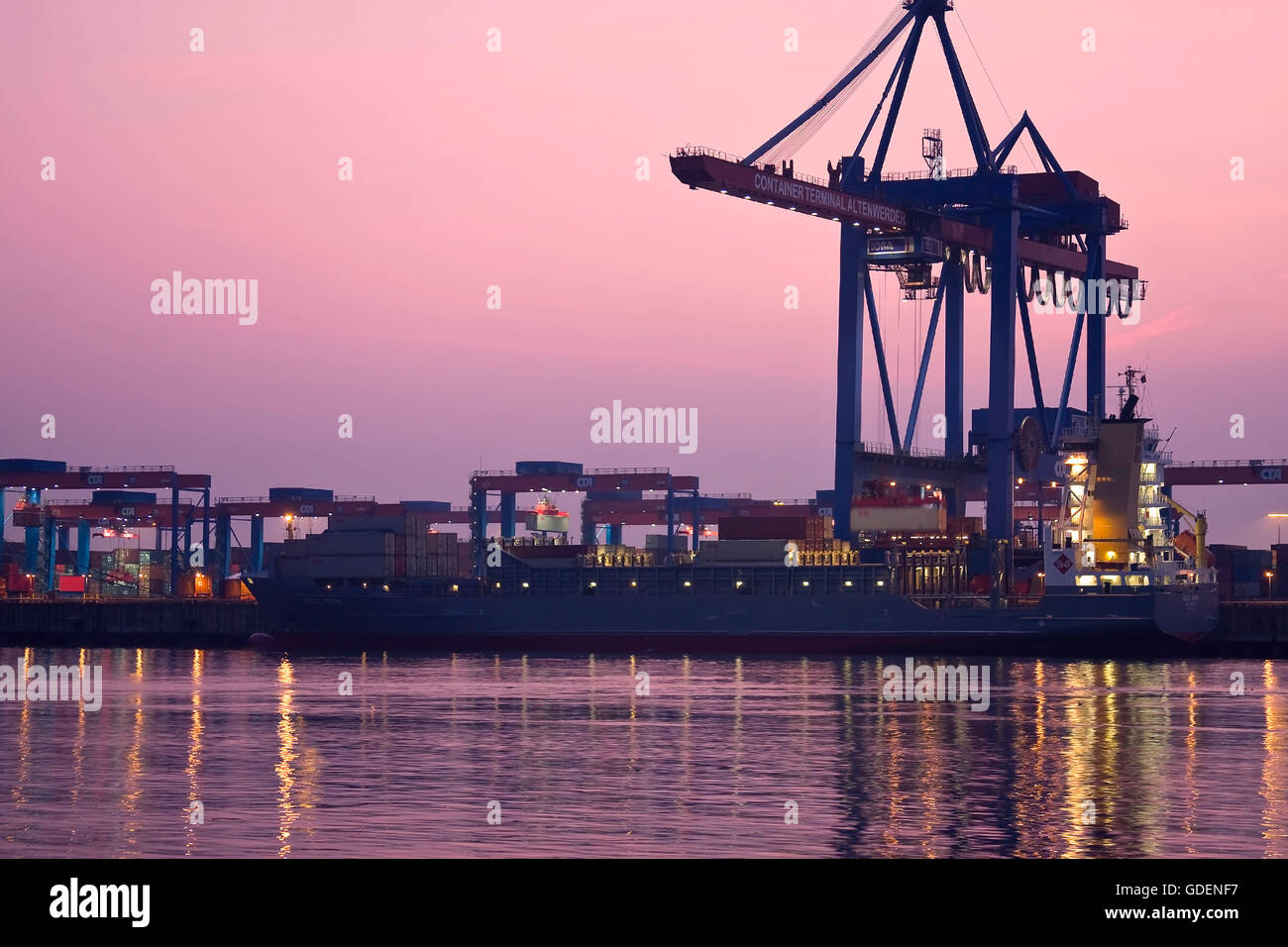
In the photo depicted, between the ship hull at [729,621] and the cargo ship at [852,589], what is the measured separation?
0.07 m

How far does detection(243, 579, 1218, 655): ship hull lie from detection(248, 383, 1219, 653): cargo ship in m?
0.07

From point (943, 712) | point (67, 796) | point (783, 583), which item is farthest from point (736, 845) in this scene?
point (783, 583)

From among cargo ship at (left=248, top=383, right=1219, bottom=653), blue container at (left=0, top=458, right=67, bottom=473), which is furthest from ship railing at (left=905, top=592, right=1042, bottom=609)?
blue container at (left=0, top=458, right=67, bottom=473)

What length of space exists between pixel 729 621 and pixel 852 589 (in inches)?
238

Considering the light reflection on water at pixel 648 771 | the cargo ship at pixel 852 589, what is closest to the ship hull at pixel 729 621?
the cargo ship at pixel 852 589

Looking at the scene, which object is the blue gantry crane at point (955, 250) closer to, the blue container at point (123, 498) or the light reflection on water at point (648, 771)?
the light reflection on water at point (648, 771)

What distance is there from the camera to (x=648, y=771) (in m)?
29.2

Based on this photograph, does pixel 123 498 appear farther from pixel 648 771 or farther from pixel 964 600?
pixel 648 771

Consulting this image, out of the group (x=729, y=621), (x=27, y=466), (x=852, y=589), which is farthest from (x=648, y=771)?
(x=27, y=466)

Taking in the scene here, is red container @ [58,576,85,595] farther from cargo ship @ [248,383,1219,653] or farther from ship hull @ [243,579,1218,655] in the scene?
cargo ship @ [248,383,1219,653]

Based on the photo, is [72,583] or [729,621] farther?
[72,583]

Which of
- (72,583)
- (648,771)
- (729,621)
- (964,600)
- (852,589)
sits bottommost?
(648,771)

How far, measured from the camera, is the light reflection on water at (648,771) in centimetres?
2133
